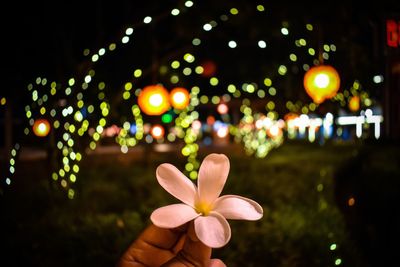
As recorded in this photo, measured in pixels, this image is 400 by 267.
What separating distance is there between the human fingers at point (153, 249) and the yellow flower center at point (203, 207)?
124 mm

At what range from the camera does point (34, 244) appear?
185 inches

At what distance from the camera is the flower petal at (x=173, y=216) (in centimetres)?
137

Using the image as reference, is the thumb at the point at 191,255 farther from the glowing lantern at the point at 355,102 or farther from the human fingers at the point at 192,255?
the glowing lantern at the point at 355,102

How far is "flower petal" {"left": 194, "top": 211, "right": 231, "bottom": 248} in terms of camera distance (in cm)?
133

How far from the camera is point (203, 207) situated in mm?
1500

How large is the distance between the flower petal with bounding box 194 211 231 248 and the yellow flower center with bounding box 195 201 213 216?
0.24ft

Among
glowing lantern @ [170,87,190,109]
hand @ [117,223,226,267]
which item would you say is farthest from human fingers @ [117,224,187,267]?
glowing lantern @ [170,87,190,109]

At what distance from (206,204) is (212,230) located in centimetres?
16

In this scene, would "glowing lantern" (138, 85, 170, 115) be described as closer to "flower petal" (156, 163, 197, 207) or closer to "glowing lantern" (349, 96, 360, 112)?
"glowing lantern" (349, 96, 360, 112)

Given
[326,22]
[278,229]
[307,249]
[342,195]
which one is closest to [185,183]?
[307,249]

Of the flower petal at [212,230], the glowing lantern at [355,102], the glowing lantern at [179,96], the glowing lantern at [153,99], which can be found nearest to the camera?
the flower petal at [212,230]

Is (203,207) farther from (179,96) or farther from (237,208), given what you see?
(179,96)

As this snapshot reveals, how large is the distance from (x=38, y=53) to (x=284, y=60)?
774 centimetres

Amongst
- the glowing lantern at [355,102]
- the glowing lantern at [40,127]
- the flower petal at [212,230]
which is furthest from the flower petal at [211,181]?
the glowing lantern at [355,102]
